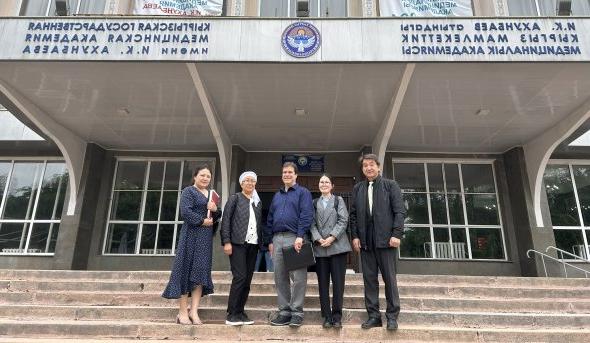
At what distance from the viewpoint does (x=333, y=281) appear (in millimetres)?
3963

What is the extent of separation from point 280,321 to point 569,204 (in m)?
8.99

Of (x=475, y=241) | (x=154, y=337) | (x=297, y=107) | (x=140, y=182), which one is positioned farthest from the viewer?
(x=140, y=182)

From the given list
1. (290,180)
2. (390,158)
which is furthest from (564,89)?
(290,180)

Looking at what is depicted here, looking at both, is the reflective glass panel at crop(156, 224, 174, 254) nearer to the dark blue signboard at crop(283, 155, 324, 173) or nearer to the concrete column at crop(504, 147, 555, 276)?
the dark blue signboard at crop(283, 155, 324, 173)

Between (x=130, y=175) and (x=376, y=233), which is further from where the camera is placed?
(x=130, y=175)

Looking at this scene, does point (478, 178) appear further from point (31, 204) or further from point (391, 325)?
point (31, 204)

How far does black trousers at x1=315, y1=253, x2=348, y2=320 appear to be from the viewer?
394 cm

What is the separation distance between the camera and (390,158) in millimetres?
9922

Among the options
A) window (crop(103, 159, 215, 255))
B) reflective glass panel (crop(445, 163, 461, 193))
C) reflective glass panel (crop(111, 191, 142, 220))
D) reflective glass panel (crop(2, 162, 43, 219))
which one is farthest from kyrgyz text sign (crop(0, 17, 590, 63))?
reflective glass panel (crop(2, 162, 43, 219))

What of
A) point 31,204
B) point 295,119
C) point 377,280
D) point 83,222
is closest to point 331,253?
point 377,280

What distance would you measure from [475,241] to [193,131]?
24.2 feet

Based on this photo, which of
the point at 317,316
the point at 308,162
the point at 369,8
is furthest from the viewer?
the point at 369,8

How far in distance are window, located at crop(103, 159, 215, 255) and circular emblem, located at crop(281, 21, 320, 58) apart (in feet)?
15.6

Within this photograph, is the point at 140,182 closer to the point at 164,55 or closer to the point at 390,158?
the point at 164,55
